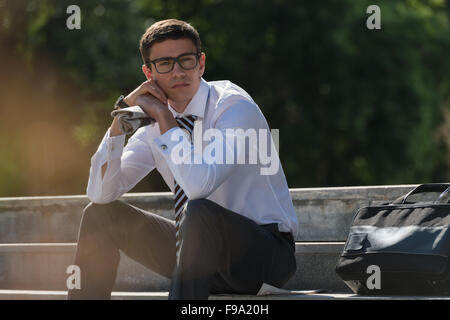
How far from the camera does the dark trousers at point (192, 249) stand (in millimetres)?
3447

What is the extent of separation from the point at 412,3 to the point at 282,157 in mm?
6295

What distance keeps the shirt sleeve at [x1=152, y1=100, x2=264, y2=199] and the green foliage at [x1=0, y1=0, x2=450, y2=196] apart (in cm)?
1431

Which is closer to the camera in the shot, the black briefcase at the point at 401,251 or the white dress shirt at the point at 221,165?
the white dress shirt at the point at 221,165

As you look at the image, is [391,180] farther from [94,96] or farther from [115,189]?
[115,189]

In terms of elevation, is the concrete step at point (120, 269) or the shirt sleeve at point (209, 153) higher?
the shirt sleeve at point (209, 153)

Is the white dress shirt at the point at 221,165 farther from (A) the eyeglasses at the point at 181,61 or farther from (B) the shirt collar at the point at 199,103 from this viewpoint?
(A) the eyeglasses at the point at 181,61

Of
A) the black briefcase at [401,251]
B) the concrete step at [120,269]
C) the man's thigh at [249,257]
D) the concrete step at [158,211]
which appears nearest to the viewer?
the man's thigh at [249,257]

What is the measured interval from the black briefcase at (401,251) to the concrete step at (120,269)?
575 mm

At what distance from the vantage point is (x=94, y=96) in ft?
62.5

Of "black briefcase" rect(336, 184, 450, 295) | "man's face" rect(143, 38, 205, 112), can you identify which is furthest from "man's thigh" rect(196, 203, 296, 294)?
"man's face" rect(143, 38, 205, 112)

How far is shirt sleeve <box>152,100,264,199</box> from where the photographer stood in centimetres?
362

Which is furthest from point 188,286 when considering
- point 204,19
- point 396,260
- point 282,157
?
point 204,19

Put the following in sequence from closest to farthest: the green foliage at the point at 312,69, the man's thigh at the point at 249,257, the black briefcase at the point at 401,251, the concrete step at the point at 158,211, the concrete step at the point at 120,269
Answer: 1. the man's thigh at the point at 249,257
2. the black briefcase at the point at 401,251
3. the concrete step at the point at 120,269
4. the concrete step at the point at 158,211
5. the green foliage at the point at 312,69

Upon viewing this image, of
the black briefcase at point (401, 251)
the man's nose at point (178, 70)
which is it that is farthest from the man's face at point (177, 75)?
the black briefcase at point (401, 251)
